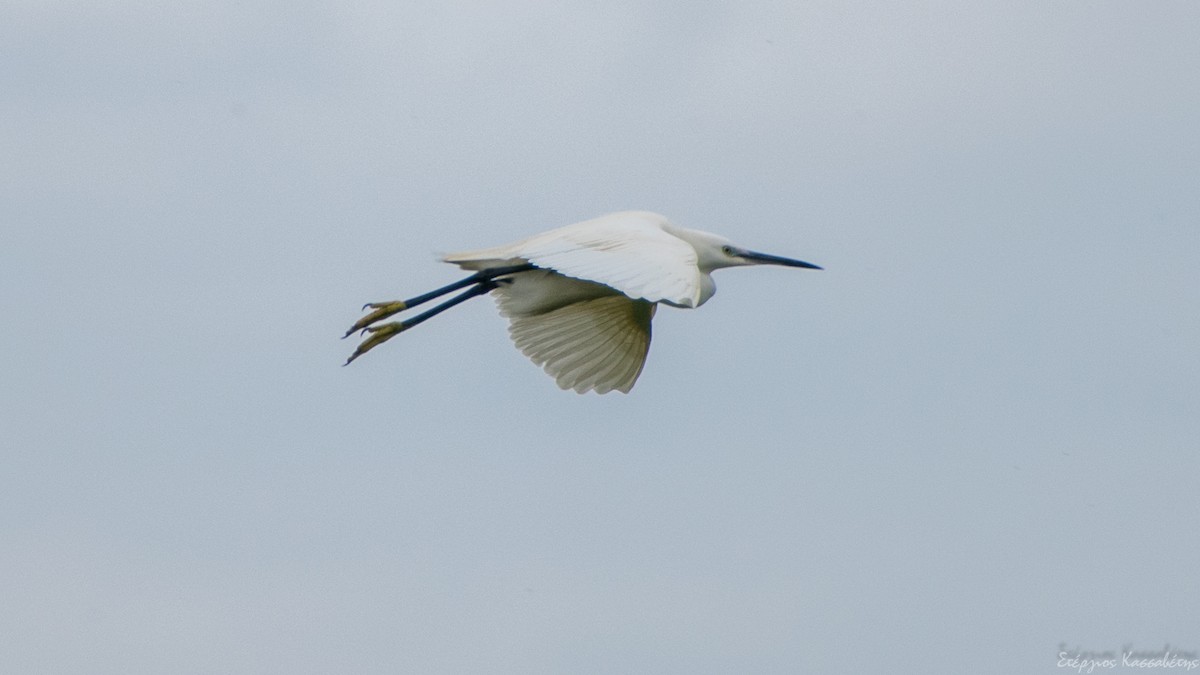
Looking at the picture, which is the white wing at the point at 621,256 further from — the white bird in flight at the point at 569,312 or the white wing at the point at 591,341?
the white wing at the point at 591,341

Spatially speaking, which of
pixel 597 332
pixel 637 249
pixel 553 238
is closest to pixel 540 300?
pixel 597 332

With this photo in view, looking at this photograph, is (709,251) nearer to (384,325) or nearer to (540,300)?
(540,300)

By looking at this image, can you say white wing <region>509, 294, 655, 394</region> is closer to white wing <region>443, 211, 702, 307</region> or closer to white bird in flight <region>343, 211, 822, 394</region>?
white bird in flight <region>343, 211, 822, 394</region>

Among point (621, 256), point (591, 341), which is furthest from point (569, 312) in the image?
point (621, 256)

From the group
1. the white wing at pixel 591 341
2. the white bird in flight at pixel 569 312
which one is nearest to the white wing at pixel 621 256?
the white bird in flight at pixel 569 312

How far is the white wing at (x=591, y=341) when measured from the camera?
1432 cm

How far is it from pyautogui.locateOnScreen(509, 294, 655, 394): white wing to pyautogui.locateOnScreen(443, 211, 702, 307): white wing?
73 cm

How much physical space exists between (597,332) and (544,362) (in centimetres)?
45

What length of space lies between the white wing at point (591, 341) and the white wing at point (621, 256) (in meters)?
0.73

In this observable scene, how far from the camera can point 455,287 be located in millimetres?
14312

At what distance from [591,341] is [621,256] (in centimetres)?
264

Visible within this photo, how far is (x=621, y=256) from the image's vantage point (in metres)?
11.8

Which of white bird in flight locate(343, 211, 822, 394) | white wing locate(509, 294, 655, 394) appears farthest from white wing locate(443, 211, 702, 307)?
white wing locate(509, 294, 655, 394)

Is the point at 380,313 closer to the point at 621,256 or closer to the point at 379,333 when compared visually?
the point at 379,333
